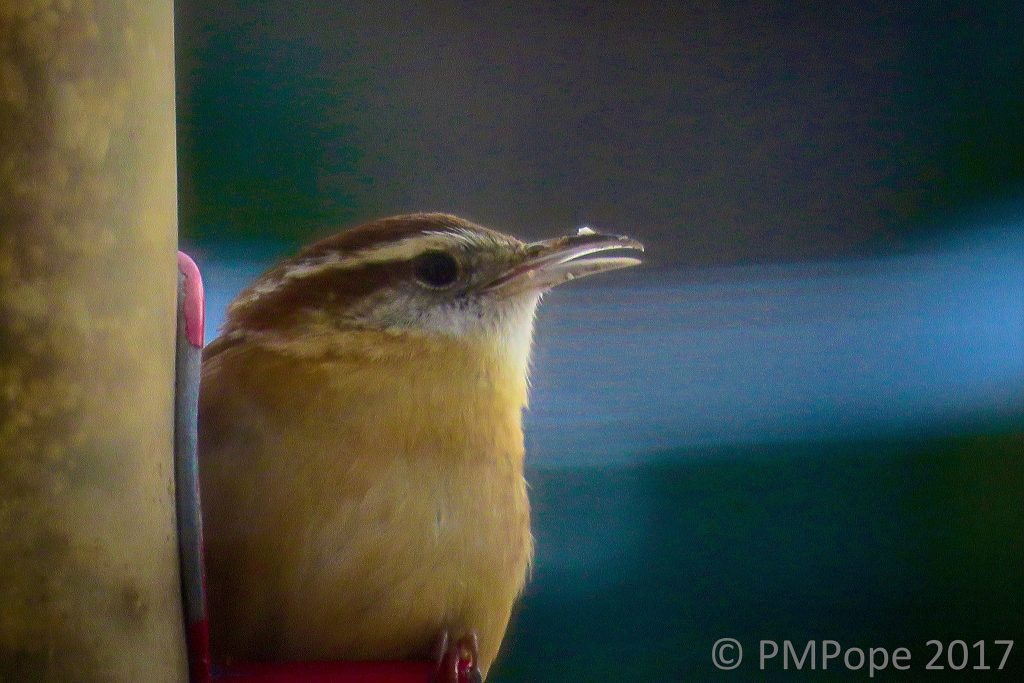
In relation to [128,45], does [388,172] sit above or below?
above

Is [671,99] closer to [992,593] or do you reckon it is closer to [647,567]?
[647,567]

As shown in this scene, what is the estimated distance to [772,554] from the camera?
3.29ft

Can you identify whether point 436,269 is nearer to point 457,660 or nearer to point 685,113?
point 457,660

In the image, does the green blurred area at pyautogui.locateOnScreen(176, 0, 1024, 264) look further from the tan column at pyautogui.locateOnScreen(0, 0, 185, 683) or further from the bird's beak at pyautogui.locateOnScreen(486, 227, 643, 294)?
the tan column at pyautogui.locateOnScreen(0, 0, 185, 683)

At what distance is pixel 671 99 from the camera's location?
106cm

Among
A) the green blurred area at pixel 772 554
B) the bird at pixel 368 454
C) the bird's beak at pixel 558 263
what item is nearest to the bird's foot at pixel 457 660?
the bird at pixel 368 454

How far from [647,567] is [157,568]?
0.67 meters

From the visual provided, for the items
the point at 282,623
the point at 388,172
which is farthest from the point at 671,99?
the point at 282,623

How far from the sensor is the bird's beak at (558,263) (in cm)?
69

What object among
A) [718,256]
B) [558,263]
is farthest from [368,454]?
[718,256]

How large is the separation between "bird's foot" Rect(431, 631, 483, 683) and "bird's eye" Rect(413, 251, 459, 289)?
0.80 feet

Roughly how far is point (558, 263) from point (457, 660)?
0.99 ft

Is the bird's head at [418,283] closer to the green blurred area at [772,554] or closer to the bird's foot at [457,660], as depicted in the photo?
the bird's foot at [457,660]

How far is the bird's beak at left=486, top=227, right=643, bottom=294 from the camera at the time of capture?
69 centimetres
